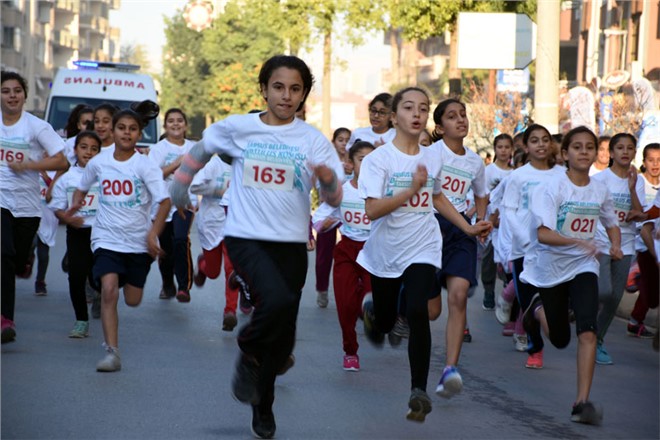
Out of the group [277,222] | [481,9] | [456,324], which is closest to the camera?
[277,222]

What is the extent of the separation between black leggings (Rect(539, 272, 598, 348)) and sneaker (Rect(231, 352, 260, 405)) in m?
2.07

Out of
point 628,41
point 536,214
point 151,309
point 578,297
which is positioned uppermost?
point 628,41

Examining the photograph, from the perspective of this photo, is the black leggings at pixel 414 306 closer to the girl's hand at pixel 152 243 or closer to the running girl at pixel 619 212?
the girl's hand at pixel 152 243

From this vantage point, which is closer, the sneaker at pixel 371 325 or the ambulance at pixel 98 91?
the sneaker at pixel 371 325

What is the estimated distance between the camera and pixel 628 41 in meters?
36.9

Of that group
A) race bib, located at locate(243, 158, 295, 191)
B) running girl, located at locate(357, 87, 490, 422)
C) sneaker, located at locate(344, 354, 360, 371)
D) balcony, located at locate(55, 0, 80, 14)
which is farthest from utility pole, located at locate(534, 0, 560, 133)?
balcony, located at locate(55, 0, 80, 14)

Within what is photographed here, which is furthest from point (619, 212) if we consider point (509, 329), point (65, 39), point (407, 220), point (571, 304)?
point (65, 39)

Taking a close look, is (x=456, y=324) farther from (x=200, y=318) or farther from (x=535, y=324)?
(x=200, y=318)

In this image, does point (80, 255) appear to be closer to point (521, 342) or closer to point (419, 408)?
point (521, 342)

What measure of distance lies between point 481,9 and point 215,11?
14.2 metres

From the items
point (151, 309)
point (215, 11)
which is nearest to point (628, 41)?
point (215, 11)

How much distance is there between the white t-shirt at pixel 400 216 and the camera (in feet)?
24.2

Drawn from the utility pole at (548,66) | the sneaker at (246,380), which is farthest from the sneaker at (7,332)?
the utility pole at (548,66)

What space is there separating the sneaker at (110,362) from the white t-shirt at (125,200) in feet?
2.35
